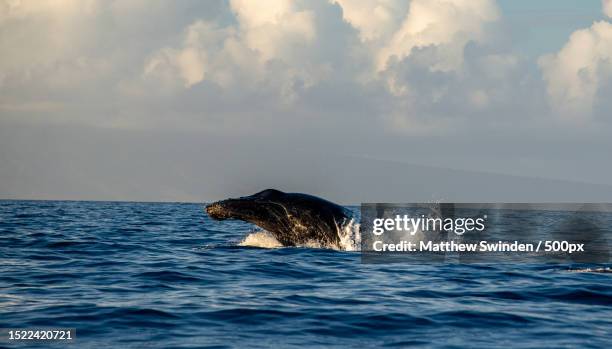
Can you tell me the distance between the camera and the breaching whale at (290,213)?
19656 mm

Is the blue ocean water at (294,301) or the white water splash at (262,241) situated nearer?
the blue ocean water at (294,301)

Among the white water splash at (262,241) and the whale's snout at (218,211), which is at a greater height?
the whale's snout at (218,211)

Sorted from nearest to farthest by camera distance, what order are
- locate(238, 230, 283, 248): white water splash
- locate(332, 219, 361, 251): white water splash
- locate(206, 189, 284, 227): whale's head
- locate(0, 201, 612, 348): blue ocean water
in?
1. locate(0, 201, 612, 348): blue ocean water
2. locate(206, 189, 284, 227): whale's head
3. locate(332, 219, 361, 251): white water splash
4. locate(238, 230, 283, 248): white water splash

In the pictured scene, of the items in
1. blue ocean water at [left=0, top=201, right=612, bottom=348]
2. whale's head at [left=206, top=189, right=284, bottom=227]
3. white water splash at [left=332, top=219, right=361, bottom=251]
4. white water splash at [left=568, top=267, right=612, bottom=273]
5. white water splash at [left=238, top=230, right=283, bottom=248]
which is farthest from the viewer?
white water splash at [left=238, top=230, right=283, bottom=248]

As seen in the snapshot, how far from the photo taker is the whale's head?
19578mm

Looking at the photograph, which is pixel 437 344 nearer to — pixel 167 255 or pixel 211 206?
pixel 211 206

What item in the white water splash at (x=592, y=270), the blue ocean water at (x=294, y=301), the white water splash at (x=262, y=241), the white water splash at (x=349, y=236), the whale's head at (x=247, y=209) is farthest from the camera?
the white water splash at (x=262, y=241)

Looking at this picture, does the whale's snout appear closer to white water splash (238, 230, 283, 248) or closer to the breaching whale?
the breaching whale

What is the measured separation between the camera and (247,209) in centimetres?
1962

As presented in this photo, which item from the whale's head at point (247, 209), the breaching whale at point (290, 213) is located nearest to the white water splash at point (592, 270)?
the breaching whale at point (290, 213)

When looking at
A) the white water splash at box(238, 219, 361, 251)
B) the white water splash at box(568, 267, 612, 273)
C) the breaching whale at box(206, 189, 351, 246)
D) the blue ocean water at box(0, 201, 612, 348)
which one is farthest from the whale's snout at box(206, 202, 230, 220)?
the white water splash at box(568, 267, 612, 273)

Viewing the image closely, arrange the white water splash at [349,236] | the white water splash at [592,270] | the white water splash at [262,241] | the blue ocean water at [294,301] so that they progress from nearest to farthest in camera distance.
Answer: the blue ocean water at [294,301]
the white water splash at [592,270]
the white water splash at [349,236]
the white water splash at [262,241]

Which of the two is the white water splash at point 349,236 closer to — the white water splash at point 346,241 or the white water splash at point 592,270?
the white water splash at point 346,241

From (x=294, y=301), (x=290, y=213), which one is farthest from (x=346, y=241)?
(x=294, y=301)
